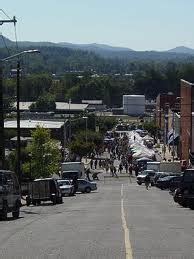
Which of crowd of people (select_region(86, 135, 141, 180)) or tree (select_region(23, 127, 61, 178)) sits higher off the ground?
tree (select_region(23, 127, 61, 178))

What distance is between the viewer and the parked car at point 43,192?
1810 inches

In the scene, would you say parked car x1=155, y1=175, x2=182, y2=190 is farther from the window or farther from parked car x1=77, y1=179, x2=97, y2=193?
the window

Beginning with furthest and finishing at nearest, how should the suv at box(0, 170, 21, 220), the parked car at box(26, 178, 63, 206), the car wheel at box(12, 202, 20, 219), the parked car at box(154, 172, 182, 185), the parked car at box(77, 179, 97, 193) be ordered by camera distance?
the parked car at box(154, 172, 182, 185)
the parked car at box(77, 179, 97, 193)
the parked car at box(26, 178, 63, 206)
the car wheel at box(12, 202, 20, 219)
the suv at box(0, 170, 21, 220)

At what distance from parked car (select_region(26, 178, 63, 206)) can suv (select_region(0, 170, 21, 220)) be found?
12.4 meters

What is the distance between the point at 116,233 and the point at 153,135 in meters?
145

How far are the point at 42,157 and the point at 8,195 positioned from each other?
47.1 metres

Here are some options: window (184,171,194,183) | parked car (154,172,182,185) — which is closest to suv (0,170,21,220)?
window (184,171,194,183)

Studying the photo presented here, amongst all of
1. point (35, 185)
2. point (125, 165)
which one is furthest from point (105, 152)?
point (35, 185)

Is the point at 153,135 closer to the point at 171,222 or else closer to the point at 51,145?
the point at 51,145

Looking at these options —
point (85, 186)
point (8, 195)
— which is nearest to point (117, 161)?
point (85, 186)

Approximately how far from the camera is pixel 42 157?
78438mm

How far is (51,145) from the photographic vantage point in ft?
262

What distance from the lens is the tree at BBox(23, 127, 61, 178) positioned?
78.1 metres

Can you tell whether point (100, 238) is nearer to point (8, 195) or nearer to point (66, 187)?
point (8, 195)
